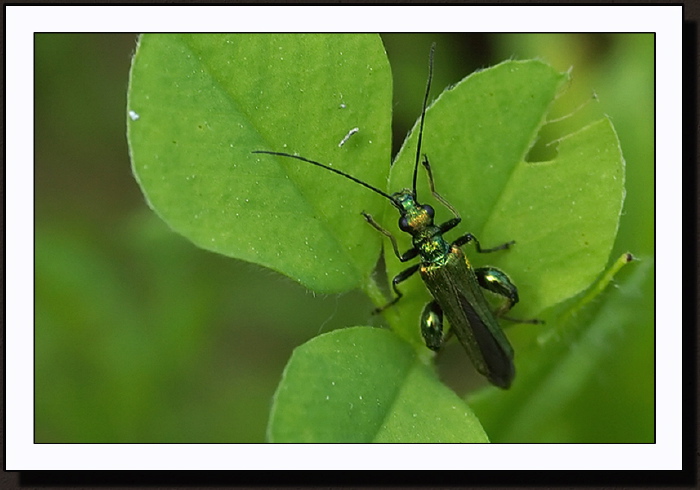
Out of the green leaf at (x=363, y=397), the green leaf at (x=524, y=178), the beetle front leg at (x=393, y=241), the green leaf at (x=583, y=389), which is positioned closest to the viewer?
the green leaf at (x=363, y=397)

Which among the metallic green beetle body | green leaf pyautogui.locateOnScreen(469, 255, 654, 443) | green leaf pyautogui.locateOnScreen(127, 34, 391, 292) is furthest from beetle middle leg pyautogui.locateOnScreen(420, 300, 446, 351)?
green leaf pyautogui.locateOnScreen(469, 255, 654, 443)

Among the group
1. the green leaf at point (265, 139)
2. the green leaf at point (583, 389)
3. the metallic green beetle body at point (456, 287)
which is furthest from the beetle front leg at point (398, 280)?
the green leaf at point (583, 389)

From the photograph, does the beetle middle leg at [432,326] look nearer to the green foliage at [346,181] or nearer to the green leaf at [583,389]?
the green foliage at [346,181]

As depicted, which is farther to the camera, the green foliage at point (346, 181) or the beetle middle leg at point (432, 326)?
the beetle middle leg at point (432, 326)

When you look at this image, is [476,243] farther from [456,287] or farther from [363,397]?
[363,397]

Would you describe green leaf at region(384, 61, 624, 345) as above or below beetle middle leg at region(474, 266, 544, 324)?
above

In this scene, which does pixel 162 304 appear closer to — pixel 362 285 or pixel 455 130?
pixel 362 285

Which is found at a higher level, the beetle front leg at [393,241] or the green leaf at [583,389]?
the beetle front leg at [393,241]

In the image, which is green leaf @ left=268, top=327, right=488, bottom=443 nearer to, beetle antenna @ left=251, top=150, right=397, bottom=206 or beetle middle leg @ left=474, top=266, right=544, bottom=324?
beetle middle leg @ left=474, top=266, right=544, bottom=324
